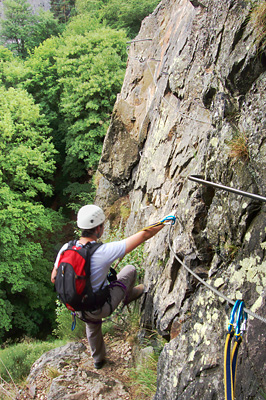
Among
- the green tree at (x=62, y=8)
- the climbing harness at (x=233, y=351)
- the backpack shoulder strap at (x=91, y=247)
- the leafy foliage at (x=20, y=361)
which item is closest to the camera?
the climbing harness at (x=233, y=351)

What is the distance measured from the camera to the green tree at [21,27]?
25203 mm

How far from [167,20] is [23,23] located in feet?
70.8

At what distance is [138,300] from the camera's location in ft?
16.9

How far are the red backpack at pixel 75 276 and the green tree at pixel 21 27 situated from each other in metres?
25.3

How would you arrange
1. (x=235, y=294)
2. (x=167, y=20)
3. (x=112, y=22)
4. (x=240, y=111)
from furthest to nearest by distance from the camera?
(x=112, y=22), (x=167, y=20), (x=240, y=111), (x=235, y=294)

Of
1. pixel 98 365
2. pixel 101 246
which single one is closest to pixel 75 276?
pixel 101 246

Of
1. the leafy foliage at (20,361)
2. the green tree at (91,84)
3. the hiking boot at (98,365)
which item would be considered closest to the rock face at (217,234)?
the hiking boot at (98,365)

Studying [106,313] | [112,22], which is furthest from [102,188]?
[112,22]

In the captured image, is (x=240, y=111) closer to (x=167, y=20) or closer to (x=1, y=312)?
(x=167, y=20)

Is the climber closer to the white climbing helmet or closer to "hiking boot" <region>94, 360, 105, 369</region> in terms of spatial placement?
the white climbing helmet

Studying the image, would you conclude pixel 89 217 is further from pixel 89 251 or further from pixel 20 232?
pixel 20 232

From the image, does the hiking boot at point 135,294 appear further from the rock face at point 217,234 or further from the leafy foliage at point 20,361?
the leafy foliage at point 20,361

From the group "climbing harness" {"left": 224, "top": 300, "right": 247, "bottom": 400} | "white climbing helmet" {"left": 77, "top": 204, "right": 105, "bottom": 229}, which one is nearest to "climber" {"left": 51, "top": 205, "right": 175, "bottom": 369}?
"white climbing helmet" {"left": 77, "top": 204, "right": 105, "bottom": 229}

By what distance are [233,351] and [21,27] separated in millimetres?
29402
